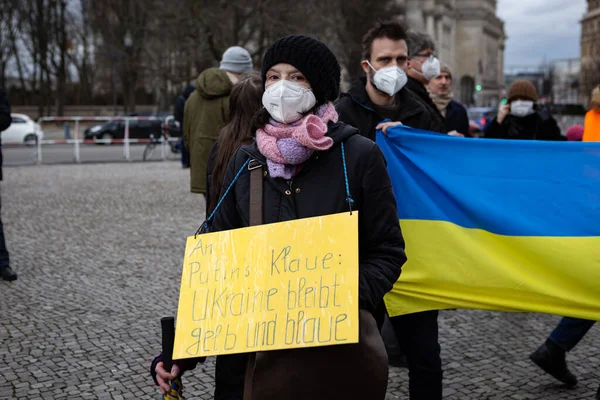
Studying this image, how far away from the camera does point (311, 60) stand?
8.90 feet

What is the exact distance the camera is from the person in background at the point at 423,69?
511cm

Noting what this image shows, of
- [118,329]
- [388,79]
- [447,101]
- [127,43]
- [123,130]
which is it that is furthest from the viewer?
[127,43]

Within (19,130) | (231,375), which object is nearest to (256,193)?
Answer: (231,375)

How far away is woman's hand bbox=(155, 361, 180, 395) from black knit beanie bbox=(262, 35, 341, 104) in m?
0.99

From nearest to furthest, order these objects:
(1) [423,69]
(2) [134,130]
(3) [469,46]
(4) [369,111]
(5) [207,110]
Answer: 1. (4) [369,111]
2. (1) [423,69]
3. (5) [207,110]
4. (2) [134,130]
5. (3) [469,46]

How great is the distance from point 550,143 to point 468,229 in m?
0.62

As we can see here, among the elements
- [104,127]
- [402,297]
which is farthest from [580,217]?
[104,127]

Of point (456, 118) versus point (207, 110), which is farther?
point (456, 118)

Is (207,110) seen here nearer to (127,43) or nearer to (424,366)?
(424,366)

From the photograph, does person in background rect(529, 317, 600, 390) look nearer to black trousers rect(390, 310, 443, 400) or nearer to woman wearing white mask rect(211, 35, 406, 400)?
black trousers rect(390, 310, 443, 400)

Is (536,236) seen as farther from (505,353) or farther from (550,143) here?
(505,353)

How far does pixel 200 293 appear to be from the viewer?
8.41 feet

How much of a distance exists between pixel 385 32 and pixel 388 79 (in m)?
0.34

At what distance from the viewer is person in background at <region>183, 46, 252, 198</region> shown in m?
6.99
